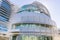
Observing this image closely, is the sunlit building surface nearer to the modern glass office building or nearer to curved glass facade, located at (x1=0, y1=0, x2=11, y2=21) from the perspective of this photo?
the modern glass office building

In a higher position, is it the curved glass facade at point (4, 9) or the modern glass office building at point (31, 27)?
the curved glass facade at point (4, 9)

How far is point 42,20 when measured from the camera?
951 inches

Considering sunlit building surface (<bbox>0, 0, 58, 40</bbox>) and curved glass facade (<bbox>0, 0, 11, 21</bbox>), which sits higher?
curved glass facade (<bbox>0, 0, 11, 21</bbox>)

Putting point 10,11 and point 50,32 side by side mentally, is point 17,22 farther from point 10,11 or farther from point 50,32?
point 10,11

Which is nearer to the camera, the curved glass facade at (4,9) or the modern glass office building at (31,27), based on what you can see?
the modern glass office building at (31,27)

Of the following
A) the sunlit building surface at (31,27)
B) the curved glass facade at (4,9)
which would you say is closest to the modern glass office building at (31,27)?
the sunlit building surface at (31,27)

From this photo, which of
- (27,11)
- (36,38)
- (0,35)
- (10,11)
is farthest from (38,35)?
(10,11)

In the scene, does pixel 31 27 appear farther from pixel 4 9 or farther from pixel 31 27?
pixel 4 9

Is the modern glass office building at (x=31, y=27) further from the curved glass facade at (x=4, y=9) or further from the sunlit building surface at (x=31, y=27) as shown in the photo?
the curved glass facade at (x=4, y=9)

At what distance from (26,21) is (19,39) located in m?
3.38

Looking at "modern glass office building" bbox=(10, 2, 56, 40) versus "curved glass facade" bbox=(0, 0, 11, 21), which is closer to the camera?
"modern glass office building" bbox=(10, 2, 56, 40)

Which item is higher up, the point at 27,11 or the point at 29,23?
the point at 27,11

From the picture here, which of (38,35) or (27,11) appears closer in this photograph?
(38,35)

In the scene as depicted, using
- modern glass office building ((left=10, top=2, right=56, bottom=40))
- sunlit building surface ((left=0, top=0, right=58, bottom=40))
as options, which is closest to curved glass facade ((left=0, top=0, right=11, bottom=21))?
sunlit building surface ((left=0, top=0, right=58, bottom=40))
